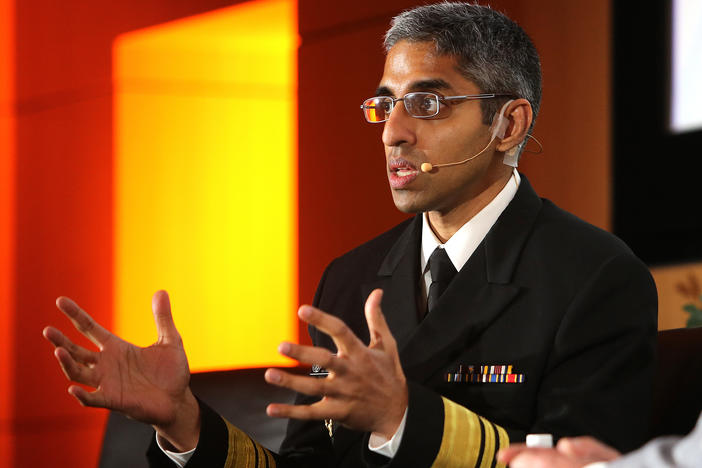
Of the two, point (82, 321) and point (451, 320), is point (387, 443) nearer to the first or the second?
point (451, 320)

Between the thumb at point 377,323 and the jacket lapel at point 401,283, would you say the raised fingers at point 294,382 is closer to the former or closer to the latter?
the thumb at point 377,323

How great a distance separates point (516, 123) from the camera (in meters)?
1.81

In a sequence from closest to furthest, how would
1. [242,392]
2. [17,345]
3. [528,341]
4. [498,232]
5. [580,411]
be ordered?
[580,411] → [528,341] → [498,232] → [242,392] → [17,345]

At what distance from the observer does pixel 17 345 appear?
3027 mm

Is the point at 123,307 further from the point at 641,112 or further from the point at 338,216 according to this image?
the point at 641,112

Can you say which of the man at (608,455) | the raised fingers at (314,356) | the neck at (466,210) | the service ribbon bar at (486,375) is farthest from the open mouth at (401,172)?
the man at (608,455)

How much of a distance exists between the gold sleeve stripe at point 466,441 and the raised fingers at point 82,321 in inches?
22.9

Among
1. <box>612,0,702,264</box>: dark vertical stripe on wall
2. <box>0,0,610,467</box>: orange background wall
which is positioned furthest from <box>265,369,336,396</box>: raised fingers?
<box>612,0,702,264</box>: dark vertical stripe on wall

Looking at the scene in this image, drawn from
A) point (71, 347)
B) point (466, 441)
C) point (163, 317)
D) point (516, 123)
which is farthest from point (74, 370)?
point (516, 123)

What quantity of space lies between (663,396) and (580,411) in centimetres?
27

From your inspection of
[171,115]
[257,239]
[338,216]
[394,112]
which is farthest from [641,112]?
[394,112]

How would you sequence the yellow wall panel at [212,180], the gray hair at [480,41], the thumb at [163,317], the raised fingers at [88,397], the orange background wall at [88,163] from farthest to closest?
the yellow wall panel at [212,180], the orange background wall at [88,163], the gray hair at [480,41], the thumb at [163,317], the raised fingers at [88,397]

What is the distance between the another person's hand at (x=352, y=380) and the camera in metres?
1.19

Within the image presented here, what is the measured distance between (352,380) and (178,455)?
54 cm
